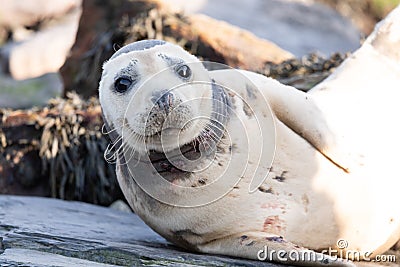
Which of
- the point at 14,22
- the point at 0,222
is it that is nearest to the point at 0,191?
the point at 0,222

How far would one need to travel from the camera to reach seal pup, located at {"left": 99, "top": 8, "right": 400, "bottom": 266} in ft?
13.1

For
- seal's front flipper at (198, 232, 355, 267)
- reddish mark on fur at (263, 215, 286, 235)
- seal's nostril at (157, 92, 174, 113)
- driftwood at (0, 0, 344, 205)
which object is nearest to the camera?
seal's nostril at (157, 92, 174, 113)

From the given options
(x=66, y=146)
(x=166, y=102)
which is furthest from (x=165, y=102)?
(x=66, y=146)

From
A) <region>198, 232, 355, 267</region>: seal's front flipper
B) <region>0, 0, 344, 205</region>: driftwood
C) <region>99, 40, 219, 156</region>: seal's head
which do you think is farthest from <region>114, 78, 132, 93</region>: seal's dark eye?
<region>0, 0, 344, 205</region>: driftwood

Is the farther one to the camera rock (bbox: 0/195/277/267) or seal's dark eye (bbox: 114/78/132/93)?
seal's dark eye (bbox: 114/78/132/93)

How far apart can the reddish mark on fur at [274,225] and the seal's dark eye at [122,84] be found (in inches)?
38.0

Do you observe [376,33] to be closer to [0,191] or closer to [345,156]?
[345,156]

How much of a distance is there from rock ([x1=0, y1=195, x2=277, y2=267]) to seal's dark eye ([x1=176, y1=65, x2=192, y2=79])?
0.85 m

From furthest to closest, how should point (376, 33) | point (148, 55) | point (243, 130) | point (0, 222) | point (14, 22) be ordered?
point (14, 22)
point (376, 33)
point (0, 222)
point (243, 130)
point (148, 55)

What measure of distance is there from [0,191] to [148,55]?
372 centimetres

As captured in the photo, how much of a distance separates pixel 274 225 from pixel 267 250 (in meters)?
0.23

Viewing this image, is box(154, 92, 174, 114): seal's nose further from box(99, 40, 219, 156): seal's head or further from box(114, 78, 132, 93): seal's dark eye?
box(114, 78, 132, 93): seal's dark eye

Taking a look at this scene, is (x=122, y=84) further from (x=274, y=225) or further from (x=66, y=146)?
(x=66, y=146)

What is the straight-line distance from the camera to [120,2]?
36.2 ft
